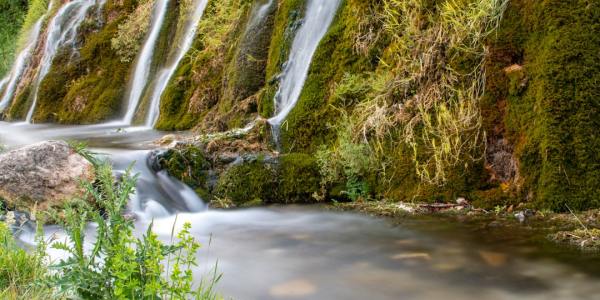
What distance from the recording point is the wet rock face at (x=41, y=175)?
484cm

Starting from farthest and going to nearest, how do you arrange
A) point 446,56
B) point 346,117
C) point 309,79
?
point 309,79
point 346,117
point 446,56

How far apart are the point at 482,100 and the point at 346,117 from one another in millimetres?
1299

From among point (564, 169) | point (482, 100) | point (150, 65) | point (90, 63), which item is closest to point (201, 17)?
point (150, 65)

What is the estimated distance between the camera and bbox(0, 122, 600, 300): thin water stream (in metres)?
2.99

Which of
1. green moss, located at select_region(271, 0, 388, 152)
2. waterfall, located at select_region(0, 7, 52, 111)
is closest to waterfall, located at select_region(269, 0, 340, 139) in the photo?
green moss, located at select_region(271, 0, 388, 152)

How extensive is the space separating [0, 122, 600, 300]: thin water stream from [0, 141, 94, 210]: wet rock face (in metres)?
0.44

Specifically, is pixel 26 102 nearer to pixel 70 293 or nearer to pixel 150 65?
pixel 150 65

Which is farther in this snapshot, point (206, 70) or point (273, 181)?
point (206, 70)

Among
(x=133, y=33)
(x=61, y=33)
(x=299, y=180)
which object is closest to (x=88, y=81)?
(x=133, y=33)

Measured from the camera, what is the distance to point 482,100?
461cm

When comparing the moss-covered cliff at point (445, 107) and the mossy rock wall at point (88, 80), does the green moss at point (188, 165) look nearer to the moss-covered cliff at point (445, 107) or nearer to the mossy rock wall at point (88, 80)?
the moss-covered cliff at point (445, 107)

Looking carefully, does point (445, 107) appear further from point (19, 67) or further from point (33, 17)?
point (33, 17)

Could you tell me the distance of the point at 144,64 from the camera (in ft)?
40.6

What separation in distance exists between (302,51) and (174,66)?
4780mm
